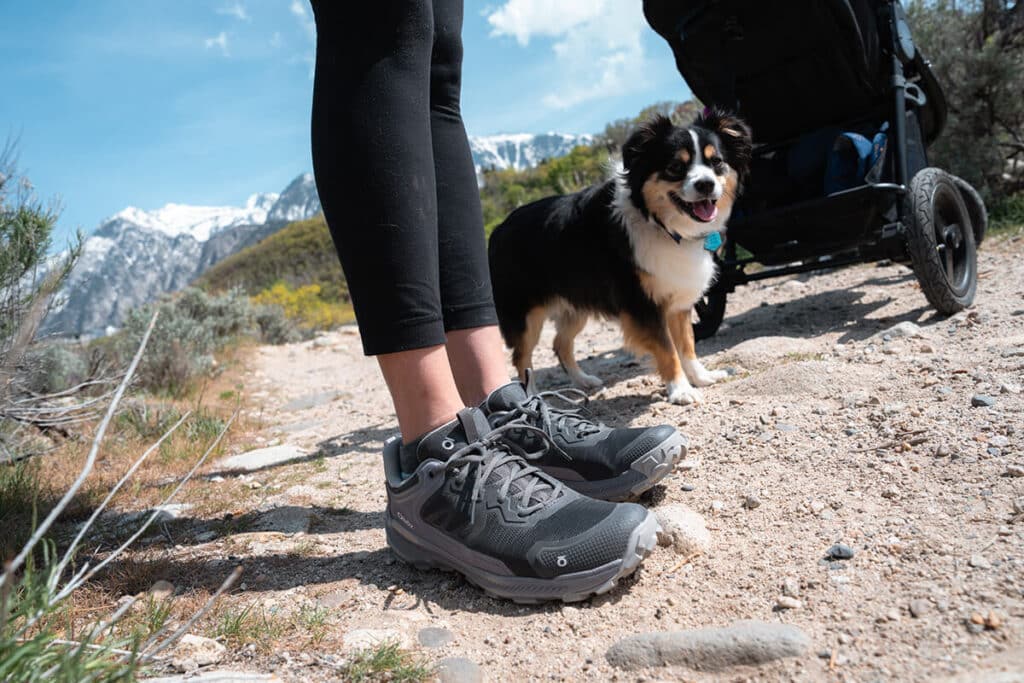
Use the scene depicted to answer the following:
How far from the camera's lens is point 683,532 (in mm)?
1380

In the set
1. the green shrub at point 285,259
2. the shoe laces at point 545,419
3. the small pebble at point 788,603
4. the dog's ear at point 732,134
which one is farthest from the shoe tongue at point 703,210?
the green shrub at point 285,259

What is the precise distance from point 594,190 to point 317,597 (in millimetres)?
2504

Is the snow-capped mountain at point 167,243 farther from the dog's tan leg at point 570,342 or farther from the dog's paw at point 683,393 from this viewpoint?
the dog's paw at point 683,393

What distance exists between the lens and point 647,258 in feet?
9.95

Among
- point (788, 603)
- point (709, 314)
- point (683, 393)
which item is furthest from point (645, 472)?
point (709, 314)

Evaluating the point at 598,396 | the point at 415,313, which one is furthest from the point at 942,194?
the point at 415,313

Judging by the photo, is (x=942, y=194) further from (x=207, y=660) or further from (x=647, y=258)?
(x=207, y=660)

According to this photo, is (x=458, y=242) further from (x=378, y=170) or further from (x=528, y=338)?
(x=528, y=338)

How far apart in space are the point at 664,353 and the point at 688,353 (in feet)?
0.79

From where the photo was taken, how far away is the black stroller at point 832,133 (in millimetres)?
3068

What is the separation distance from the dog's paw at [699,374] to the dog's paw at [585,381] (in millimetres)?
519

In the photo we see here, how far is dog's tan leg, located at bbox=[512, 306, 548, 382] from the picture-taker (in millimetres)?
3514

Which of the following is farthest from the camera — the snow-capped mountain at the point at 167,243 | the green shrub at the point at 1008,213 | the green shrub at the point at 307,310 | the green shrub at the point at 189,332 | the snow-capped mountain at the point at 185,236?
the snow-capped mountain at the point at 185,236

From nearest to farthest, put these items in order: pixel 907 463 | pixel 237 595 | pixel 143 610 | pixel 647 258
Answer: pixel 143 610 < pixel 237 595 < pixel 907 463 < pixel 647 258
